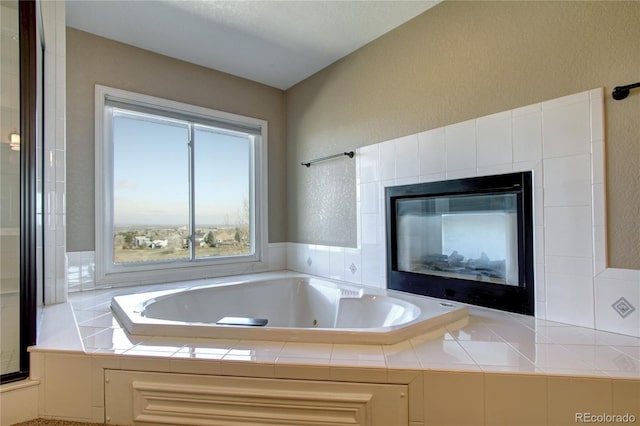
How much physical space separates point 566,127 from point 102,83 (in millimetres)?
2896

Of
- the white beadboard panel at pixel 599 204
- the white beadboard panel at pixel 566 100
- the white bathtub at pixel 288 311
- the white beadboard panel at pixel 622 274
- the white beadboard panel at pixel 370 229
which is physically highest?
the white beadboard panel at pixel 566 100

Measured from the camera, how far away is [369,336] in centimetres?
129

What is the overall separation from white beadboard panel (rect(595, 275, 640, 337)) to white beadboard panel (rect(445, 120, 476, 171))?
32.2 inches

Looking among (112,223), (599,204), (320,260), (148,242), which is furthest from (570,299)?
(112,223)

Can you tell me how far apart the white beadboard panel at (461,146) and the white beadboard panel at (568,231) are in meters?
0.48

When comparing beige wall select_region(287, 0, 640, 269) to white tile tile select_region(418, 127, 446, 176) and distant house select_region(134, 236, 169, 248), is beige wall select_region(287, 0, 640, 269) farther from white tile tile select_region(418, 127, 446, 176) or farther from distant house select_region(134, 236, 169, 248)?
distant house select_region(134, 236, 169, 248)

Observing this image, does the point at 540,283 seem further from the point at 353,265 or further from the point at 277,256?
the point at 277,256

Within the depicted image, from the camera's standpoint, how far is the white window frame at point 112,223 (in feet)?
7.62

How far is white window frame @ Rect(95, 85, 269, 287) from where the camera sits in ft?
7.62

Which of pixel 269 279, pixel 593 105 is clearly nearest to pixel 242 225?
pixel 269 279

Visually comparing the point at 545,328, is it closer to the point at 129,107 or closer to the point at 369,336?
the point at 369,336

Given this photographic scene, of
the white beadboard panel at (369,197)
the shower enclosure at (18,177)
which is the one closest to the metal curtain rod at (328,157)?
the white beadboard panel at (369,197)

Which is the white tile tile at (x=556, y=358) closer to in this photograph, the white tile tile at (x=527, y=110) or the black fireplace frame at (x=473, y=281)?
the black fireplace frame at (x=473, y=281)

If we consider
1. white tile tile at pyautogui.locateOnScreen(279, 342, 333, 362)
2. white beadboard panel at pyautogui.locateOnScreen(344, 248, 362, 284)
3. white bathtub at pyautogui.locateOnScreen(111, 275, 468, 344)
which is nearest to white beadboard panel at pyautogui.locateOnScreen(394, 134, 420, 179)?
white beadboard panel at pyautogui.locateOnScreen(344, 248, 362, 284)
